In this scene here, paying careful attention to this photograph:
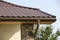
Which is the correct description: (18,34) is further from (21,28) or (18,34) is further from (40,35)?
(40,35)

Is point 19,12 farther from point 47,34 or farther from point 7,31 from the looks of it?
point 47,34

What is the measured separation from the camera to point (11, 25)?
8.33m

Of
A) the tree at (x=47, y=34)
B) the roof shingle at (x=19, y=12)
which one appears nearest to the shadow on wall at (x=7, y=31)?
the roof shingle at (x=19, y=12)

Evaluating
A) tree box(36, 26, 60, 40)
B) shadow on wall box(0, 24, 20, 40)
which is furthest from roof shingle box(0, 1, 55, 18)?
tree box(36, 26, 60, 40)

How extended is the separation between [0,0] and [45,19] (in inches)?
128

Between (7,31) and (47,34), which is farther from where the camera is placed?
(47,34)

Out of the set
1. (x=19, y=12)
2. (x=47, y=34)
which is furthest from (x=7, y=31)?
(x=47, y=34)

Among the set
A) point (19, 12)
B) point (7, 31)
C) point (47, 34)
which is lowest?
point (47, 34)

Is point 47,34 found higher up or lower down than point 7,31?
lower down

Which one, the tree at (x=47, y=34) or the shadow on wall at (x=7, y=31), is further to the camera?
the tree at (x=47, y=34)

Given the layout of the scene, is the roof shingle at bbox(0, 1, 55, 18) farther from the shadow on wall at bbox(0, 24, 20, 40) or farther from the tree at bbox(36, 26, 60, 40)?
the tree at bbox(36, 26, 60, 40)

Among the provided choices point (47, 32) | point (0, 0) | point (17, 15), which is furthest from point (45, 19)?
point (47, 32)

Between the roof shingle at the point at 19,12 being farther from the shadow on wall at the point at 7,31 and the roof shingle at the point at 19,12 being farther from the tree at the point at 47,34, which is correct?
the tree at the point at 47,34

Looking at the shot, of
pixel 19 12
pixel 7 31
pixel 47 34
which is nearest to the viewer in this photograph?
pixel 19 12
